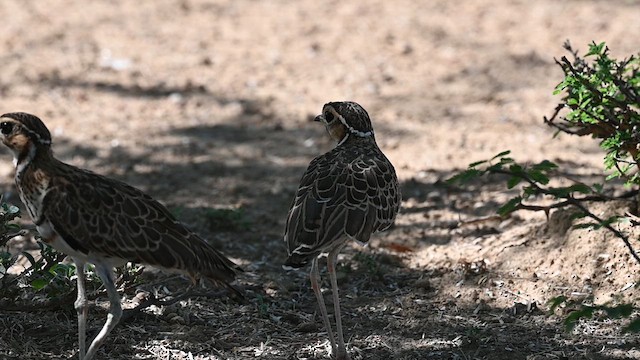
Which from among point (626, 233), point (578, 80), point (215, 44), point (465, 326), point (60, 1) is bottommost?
point (465, 326)

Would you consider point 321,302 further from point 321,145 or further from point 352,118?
point 321,145

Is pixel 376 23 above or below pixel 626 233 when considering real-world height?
above

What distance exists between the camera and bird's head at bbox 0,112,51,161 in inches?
202

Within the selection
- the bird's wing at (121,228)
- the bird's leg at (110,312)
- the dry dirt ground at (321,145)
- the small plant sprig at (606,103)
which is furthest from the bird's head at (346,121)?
the bird's leg at (110,312)

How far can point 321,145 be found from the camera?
30.3 ft

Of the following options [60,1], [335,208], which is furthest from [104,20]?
[335,208]

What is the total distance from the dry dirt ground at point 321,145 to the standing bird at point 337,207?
65 cm

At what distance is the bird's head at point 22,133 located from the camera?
512cm

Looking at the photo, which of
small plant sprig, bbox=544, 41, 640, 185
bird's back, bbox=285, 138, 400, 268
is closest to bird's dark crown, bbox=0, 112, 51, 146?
bird's back, bbox=285, 138, 400, 268

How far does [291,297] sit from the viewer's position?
653 centimetres

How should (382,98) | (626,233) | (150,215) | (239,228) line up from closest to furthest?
Answer: (150,215) < (626,233) < (239,228) < (382,98)

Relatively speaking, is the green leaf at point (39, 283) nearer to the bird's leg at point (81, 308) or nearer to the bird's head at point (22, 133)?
the bird's leg at point (81, 308)

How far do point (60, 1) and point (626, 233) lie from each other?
8.11 meters

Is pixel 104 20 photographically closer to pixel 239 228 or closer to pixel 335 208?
pixel 239 228
